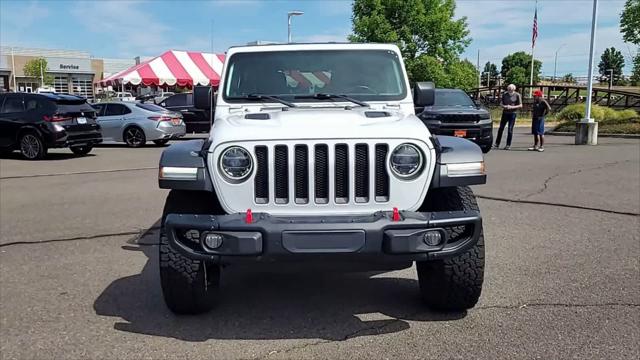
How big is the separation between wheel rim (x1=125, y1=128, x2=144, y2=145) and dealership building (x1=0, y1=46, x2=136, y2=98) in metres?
57.6

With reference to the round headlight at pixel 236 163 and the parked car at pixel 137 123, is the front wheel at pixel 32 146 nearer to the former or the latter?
the parked car at pixel 137 123

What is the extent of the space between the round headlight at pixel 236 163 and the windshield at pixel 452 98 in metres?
11.9

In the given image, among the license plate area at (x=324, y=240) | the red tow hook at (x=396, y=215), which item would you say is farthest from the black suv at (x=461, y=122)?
the license plate area at (x=324, y=240)

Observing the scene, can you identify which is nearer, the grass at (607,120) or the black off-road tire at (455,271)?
the black off-road tire at (455,271)

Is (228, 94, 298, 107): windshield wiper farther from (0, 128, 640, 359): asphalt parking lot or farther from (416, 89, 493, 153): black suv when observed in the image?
(416, 89, 493, 153): black suv

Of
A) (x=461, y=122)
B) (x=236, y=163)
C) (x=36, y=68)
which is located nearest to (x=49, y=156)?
(x=461, y=122)

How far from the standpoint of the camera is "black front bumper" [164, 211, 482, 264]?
3.32 metres

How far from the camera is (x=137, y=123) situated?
17.8 metres

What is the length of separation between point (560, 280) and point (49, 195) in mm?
7626

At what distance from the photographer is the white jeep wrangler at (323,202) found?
3.34m

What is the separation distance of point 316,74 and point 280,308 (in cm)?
196

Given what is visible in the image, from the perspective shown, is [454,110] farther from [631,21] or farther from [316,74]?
[631,21]

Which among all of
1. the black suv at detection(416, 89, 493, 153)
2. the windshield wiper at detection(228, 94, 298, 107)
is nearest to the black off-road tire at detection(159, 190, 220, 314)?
the windshield wiper at detection(228, 94, 298, 107)

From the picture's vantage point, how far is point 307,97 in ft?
15.5
